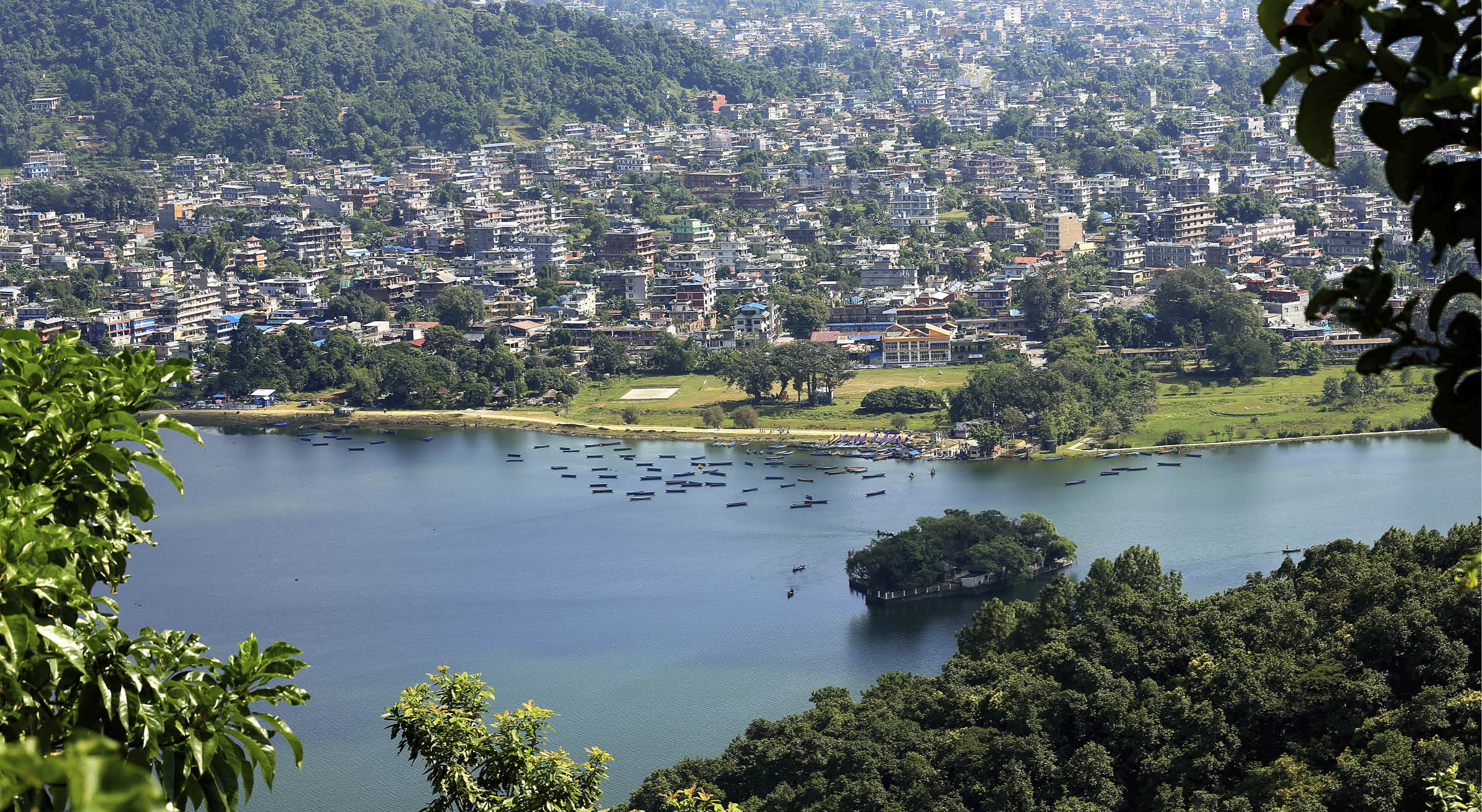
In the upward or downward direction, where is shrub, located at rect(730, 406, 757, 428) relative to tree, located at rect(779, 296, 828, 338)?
downward

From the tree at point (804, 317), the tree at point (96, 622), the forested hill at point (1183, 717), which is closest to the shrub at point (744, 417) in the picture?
the tree at point (804, 317)

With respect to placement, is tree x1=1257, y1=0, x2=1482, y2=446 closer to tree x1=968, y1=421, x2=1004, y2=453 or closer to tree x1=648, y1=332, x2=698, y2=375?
tree x1=968, y1=421, x2=1004, y2=453

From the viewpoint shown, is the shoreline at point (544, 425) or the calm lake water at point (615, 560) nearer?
the calm lake water at point (615, 560)

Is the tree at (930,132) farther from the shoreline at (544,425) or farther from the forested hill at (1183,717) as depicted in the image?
the forested hill at (1183,717)

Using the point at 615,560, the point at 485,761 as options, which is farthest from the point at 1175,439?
the point at 485,761

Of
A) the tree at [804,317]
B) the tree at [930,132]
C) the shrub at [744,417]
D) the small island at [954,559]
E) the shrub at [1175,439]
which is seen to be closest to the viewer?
the small island at [954,559]

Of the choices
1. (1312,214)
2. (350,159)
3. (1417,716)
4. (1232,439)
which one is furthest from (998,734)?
(350,159)

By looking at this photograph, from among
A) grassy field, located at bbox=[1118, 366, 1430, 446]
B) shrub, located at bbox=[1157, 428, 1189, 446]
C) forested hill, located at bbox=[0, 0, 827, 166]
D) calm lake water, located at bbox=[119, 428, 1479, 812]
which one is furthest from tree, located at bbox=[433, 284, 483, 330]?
forested hill, located at bbox=[0, 0, 827, 166]

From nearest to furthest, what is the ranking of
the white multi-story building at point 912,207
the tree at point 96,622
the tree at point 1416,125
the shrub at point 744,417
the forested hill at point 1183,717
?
1. the tree at point 1416,125
2. the tree at point 96,622
3. the forested hill at point 1183,717
4. the shrub at point 744,417
5. the white multi-story building at point 912,207
